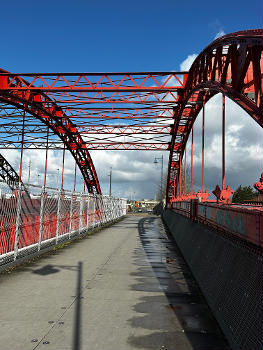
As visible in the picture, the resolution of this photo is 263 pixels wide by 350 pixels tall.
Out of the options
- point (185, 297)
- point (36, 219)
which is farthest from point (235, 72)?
point (36, 219)

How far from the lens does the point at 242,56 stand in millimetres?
9219

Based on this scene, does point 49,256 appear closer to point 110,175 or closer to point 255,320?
point 255,320

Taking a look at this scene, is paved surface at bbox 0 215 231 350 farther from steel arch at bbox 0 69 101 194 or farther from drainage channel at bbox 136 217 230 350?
steel arch at bbox 0 69 101 194

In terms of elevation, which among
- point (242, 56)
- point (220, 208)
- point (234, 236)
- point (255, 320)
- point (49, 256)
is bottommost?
point (49, 256)

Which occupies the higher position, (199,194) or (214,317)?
(199,194)

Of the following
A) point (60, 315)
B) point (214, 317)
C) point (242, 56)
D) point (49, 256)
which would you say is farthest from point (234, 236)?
point (49, 256)

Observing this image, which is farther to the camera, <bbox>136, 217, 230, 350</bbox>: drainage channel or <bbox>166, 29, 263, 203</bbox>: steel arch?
<bbox>166, 29, 263, 203</bbox>: steel arch

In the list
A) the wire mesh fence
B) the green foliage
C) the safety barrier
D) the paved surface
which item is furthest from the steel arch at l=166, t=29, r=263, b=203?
the green foliage

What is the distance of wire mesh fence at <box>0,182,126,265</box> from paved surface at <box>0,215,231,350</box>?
0.83 meters

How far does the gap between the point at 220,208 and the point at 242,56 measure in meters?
4.79

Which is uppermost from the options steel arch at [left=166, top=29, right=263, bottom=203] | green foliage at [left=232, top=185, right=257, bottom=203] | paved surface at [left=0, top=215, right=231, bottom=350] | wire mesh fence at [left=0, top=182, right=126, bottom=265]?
steel arch at [left=166, top=29, right=263, bottom=203]

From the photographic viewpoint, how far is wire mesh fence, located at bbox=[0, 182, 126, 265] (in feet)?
27.6

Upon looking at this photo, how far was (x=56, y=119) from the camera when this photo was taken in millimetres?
28359

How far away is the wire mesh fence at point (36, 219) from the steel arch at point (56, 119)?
336 inches
